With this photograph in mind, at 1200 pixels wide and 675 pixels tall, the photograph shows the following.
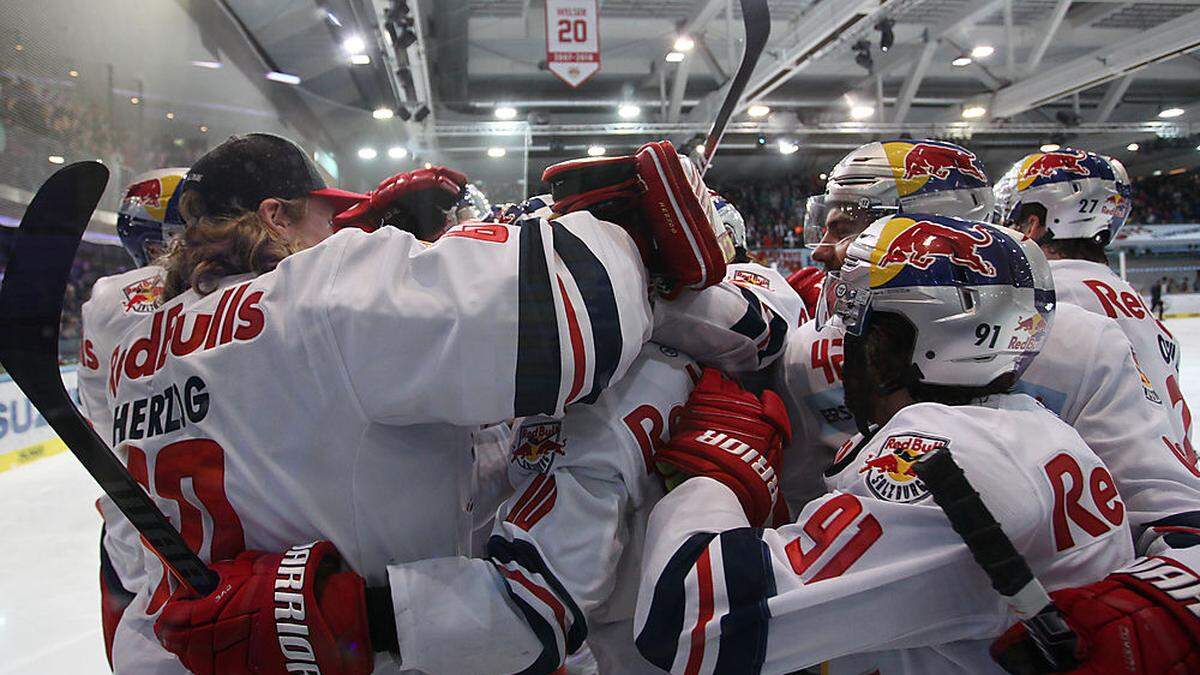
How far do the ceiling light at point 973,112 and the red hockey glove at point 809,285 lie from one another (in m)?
8.73

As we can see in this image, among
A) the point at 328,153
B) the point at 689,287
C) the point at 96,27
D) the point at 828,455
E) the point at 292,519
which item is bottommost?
the point at 828,455

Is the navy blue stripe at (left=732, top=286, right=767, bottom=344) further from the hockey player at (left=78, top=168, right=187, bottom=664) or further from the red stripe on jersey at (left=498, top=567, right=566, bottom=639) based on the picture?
the hockey player at (left=78, top=168, right=187, bottom=664)

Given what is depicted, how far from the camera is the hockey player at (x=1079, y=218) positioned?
2.01 metres

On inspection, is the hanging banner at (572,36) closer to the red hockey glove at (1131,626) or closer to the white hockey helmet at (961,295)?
the white hockey helmet at (961,295)

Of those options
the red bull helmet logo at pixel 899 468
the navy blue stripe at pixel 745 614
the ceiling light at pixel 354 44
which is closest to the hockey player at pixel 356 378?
the navy blue stripe at pixel 745 614

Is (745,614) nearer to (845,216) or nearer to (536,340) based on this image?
(536,340)

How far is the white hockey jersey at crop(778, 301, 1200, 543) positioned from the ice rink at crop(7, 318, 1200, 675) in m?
2.46

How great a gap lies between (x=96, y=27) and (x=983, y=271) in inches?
123

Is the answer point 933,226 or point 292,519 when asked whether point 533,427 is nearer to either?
point 292,519

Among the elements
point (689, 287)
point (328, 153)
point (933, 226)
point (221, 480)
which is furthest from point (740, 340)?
point (328, 153)

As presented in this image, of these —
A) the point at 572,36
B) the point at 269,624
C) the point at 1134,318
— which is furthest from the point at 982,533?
the point at 572,36

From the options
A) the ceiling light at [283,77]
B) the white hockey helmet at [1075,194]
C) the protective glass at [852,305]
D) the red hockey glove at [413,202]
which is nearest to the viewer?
the protective glass at [852,305]

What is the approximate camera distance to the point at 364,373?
3.01 ft

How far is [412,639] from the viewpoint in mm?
977
